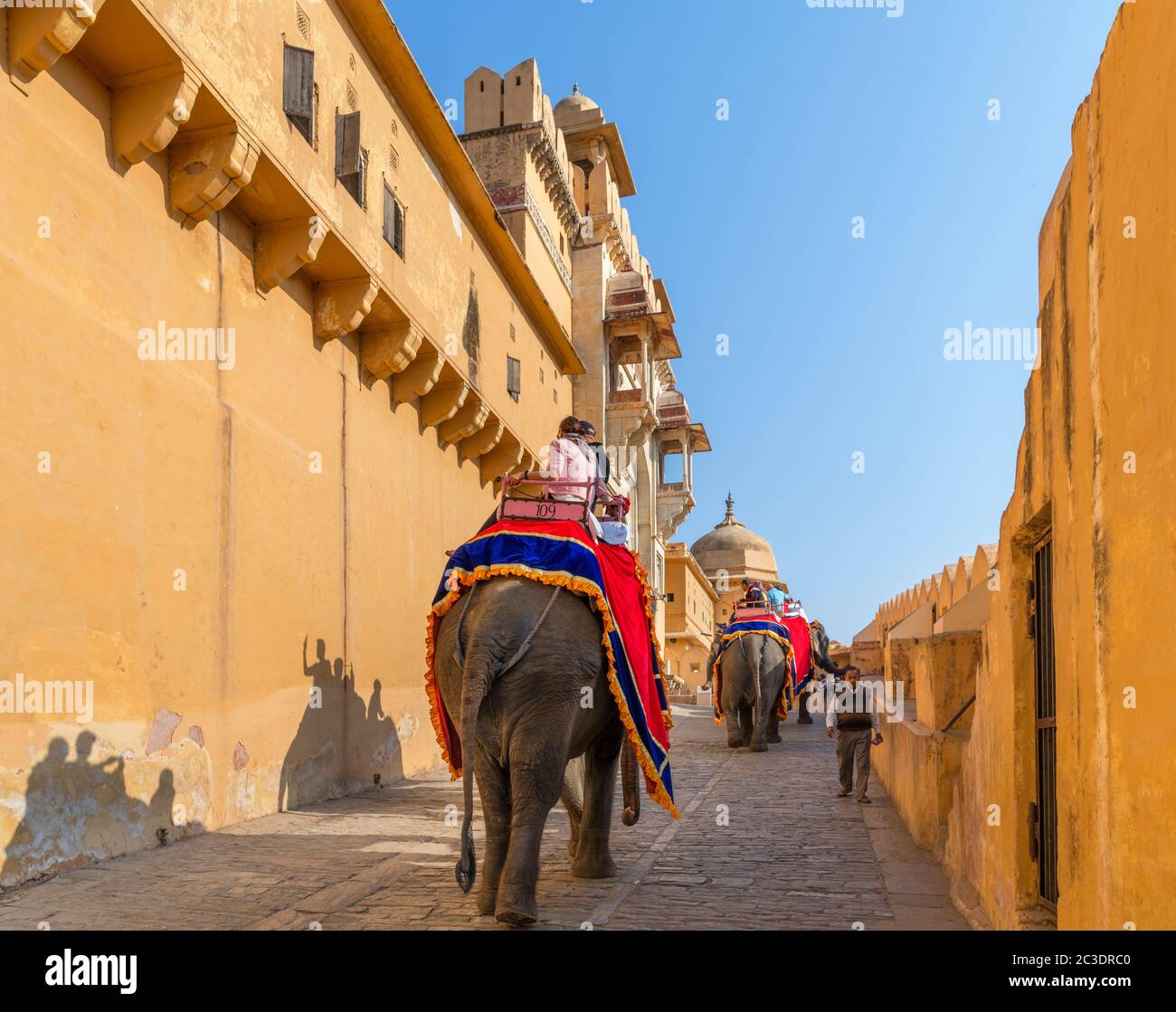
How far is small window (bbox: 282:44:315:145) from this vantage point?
10664mm

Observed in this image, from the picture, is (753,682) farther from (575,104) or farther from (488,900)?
(575,104)

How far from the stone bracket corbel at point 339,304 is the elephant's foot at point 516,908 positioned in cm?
839

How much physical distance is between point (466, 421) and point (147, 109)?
903 cm

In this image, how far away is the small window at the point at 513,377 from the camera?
19.7 metres

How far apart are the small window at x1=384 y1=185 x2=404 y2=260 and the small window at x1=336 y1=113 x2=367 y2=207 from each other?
44.0 inches

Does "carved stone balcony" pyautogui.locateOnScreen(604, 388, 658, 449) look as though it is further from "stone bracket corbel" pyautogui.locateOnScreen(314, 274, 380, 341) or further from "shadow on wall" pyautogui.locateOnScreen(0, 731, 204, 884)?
"shadow on wall" pyautogui.locateOnScreen(0, 731, 204, 884)

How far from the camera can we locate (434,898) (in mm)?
6410

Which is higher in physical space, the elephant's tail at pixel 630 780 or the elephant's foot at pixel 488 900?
the elephant's tail at pixel 630 780

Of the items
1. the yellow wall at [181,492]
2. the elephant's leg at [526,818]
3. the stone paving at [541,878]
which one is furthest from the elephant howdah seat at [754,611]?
the elephant's leg at [526,818]

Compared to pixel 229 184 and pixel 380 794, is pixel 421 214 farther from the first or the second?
pixel 380 794

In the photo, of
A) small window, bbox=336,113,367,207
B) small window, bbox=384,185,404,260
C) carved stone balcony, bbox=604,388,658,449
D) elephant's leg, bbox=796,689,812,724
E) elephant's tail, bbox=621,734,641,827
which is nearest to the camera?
elephant's tail, bbox=621,734,641,827

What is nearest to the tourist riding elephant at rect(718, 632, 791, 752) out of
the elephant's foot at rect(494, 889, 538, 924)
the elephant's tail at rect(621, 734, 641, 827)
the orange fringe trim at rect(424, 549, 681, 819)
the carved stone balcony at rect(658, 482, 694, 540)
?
the elephant's tail at rect(621, 734, 641, 827)

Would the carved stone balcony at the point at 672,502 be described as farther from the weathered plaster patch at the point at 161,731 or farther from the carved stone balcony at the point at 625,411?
the weathered plaster patch at the point at 161,731
